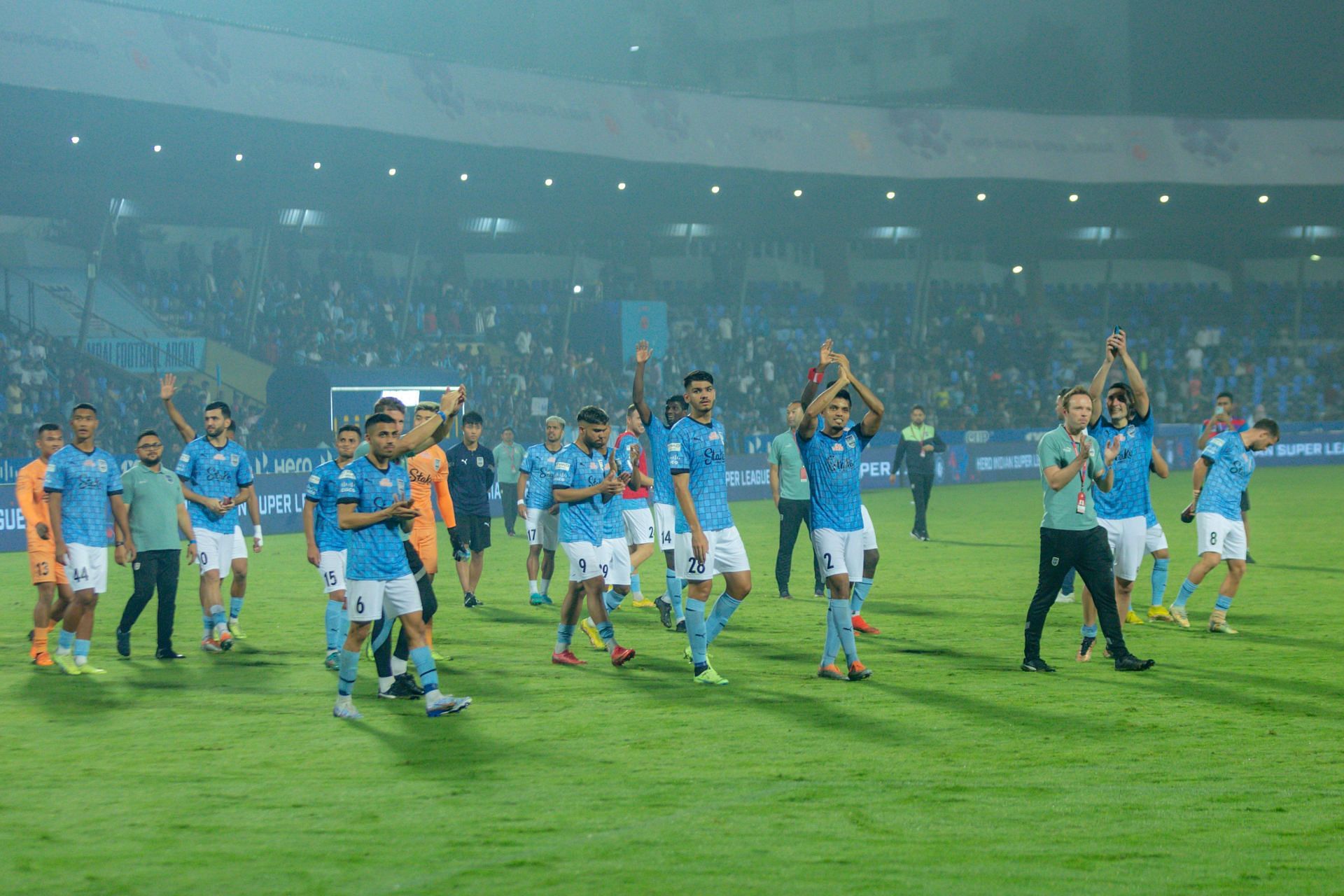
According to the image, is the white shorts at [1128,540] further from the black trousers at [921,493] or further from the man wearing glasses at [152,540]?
the black trousers at [921,493]

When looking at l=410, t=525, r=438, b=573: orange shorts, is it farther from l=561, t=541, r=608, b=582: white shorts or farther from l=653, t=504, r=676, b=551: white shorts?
l=653, t=504, r=676, b=551: white shorts

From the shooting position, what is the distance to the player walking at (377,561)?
A: 8.67m

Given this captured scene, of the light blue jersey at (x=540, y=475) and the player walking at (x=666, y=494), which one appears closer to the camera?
the player walking at (x=666, y=494)

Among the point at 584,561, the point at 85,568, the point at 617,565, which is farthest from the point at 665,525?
the point at 85,568

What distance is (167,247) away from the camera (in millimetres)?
40781

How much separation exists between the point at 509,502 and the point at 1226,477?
14714 millimetres

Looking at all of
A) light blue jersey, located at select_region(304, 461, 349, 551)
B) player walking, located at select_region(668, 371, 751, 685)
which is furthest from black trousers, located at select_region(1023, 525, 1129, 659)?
light blue jersey, located at select_region(304, 461, 349, 551)

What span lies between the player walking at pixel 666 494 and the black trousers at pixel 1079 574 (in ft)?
10.0

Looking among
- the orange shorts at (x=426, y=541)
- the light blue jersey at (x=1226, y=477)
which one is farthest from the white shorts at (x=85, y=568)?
the light blue jersey at (x=1226, y=477)

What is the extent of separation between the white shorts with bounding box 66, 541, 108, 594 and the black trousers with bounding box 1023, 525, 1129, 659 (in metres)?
7.66

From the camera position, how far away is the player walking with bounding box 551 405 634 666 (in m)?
10.6

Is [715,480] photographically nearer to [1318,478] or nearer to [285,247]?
[1318,478]

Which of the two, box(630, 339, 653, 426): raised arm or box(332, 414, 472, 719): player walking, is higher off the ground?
box(630, 339, 653, 426): raised arm

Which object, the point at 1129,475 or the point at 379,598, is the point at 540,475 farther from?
the point at 1129,475
